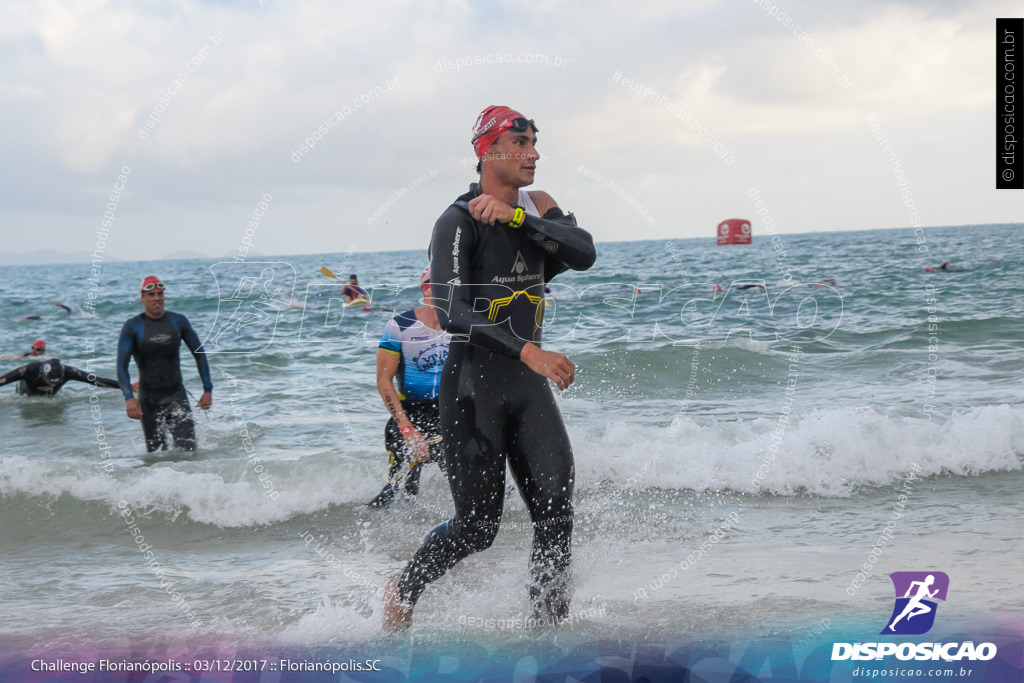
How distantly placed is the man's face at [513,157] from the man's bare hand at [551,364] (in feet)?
2.73

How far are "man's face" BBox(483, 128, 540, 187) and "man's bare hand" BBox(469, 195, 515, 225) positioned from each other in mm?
275

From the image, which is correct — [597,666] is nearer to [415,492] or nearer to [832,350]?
[415,492]

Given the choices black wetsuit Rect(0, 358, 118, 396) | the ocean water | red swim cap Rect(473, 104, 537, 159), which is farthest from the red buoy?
red swim cap Rect(473, 104, 537, 159)

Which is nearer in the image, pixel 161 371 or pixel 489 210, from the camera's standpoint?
pixel 489 210

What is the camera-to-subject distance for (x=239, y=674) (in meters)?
3.85

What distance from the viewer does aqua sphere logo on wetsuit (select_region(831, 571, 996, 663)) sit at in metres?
3.71

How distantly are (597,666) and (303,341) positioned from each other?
1497 centimetres

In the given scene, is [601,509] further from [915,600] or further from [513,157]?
[513,157]

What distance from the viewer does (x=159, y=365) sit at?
8.88 meters

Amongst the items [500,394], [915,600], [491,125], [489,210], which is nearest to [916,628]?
[915,600]

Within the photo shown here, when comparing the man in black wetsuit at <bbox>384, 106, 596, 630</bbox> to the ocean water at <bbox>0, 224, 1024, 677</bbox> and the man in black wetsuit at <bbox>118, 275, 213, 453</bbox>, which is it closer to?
the ocean water at <bbox>0, 224, 1024, 677</bbox>

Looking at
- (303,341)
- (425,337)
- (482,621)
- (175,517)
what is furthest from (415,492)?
(303,341)

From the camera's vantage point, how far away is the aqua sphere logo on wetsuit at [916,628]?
3.71 metres

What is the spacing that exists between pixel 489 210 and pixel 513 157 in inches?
15.0
